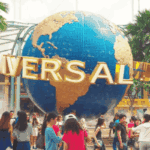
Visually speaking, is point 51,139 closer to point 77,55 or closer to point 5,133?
point 5,133

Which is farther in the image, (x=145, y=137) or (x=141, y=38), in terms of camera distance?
(x=141, y=38)

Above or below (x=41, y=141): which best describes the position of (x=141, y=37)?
above

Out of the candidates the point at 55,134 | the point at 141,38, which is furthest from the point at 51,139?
the point at 141,38

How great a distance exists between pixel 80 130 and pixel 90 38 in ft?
12.9

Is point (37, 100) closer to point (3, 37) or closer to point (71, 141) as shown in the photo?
point (71, 141)

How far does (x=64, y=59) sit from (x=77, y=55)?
0.35 meters

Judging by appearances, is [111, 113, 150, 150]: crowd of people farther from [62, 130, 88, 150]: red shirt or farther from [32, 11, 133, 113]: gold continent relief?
[62, 130, 88, 150]: red shirt

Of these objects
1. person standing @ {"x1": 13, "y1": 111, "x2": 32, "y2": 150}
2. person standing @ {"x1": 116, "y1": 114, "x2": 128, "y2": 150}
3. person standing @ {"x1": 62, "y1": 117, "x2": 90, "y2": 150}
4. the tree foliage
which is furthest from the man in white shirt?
the tree foliage

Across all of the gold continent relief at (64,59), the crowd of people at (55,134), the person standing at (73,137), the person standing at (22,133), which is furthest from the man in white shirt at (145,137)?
the gold continent relief at (64,59)

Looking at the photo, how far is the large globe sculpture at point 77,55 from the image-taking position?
8.09m

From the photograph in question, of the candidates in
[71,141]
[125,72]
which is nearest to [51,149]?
[71,141]

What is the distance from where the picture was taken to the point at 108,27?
8703 mm

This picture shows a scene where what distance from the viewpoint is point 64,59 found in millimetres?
8039

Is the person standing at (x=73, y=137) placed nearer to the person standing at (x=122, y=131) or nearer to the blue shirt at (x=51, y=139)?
the blue shirt at (x=51, y=139)
